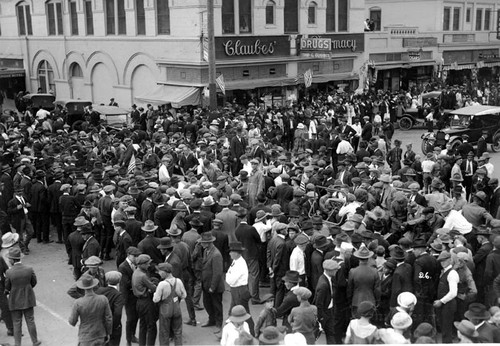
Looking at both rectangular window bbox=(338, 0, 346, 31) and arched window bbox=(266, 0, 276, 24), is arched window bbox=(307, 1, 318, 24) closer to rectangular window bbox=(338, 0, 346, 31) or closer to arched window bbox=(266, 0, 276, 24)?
rectangular window bbox=(338, 0, 346, 31)

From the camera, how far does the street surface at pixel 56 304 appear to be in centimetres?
1005

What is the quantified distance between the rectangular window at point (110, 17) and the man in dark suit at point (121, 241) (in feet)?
77.0

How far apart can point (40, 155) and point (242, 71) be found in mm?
13526

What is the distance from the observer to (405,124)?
29.0 metres

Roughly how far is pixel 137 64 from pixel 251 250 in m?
22.2

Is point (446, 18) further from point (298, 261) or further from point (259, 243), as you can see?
point (298, 261)

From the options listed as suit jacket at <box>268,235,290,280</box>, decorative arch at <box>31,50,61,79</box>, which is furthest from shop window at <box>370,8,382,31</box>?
suit jacket at <box>268,235,290,280</box>

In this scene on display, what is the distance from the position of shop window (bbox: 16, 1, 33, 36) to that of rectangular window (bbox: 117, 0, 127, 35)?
446 inches

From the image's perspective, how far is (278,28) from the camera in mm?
30203

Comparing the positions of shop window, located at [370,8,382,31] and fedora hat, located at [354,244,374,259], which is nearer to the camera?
fedora hat, located at [354,244,374,259]

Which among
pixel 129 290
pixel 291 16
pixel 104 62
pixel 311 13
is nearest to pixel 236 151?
pixel 129 290

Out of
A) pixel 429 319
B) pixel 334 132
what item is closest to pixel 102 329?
pixel 429 319

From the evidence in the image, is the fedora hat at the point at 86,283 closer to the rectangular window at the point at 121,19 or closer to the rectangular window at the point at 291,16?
the rectangular window at the point at 291,16

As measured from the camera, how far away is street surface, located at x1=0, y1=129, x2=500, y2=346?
396 inches
